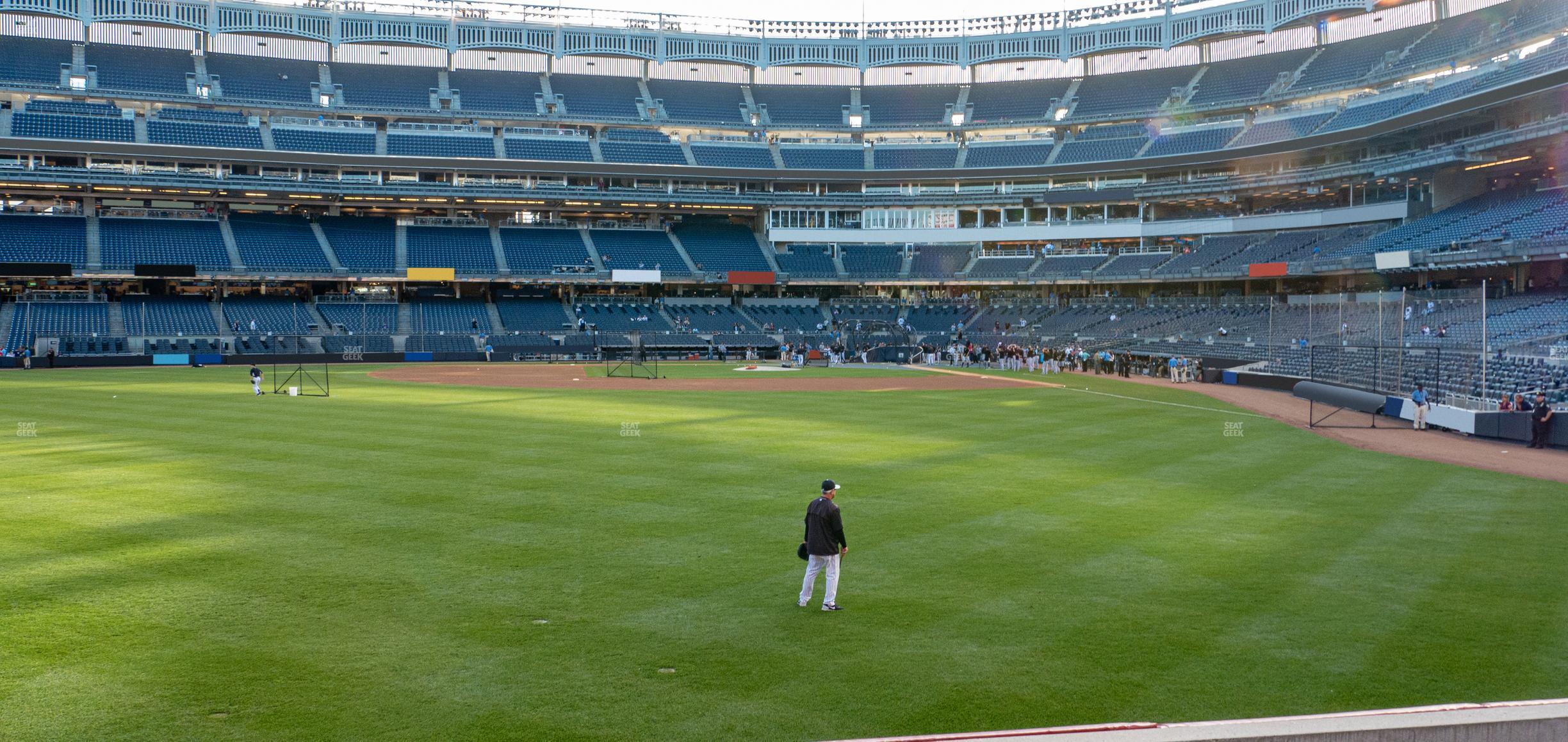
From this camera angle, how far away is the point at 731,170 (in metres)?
88.4

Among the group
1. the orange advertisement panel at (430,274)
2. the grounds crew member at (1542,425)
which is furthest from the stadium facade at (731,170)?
the grounds crew member at (1542,425)

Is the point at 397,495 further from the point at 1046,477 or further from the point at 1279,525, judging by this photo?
the point at 1279,525

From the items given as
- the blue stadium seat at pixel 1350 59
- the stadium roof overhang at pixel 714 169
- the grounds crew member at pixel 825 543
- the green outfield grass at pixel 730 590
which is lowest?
the green outfield grass at pixel 730 590

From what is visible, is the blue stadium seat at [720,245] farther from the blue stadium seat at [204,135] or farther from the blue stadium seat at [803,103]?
the blue stadium seat at [204,135]

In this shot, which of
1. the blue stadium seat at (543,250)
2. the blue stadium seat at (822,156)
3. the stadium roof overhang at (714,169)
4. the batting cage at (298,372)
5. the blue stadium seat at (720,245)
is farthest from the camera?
the blue stadium seat at (822,156)

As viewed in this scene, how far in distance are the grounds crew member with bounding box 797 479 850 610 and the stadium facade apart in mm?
49811

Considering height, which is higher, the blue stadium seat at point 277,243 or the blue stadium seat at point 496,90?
the blue stadium seat at point 496,90

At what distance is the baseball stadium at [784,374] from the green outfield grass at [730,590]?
93 mm

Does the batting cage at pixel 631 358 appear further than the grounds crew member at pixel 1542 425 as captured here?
Yes

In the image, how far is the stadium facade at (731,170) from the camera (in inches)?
2625

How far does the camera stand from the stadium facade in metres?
66.7

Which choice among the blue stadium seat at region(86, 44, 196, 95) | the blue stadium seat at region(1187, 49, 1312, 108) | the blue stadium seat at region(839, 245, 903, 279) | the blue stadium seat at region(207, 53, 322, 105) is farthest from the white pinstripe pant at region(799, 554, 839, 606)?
the blue stadium seat at region(86, 44, 196, 95)

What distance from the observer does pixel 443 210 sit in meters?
87.2

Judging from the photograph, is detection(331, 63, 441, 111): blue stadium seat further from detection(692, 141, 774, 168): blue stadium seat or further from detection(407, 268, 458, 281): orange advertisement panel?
detection(692, 141, 774, 168): blue stadium seat
